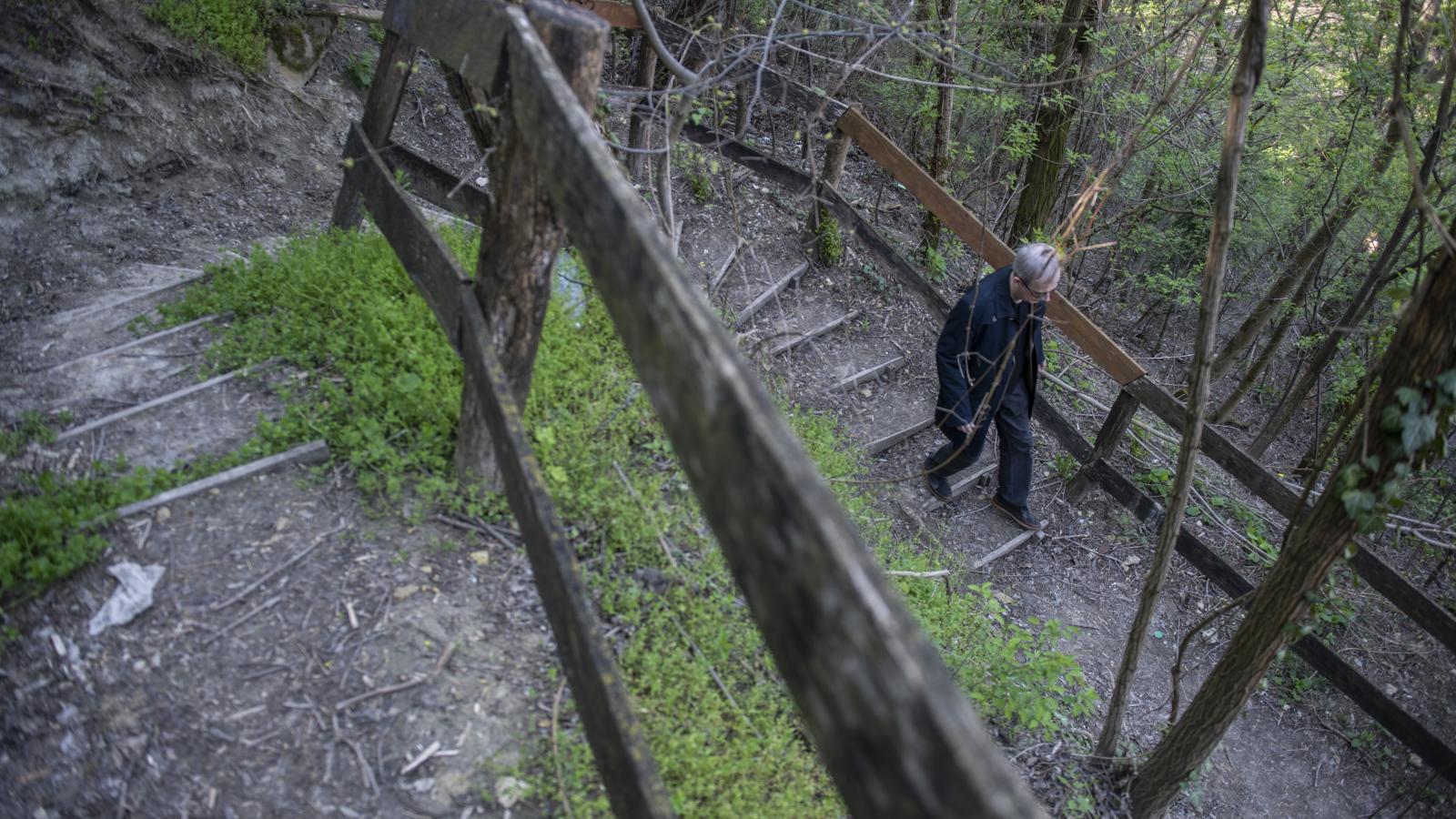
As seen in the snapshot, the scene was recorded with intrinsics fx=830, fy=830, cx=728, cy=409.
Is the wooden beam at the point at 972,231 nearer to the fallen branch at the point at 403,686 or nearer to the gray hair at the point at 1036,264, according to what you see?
the gray hair at the point at 1036,264

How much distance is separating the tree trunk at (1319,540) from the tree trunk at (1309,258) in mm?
6167

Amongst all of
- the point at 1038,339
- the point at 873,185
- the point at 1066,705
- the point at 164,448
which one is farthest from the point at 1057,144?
the point at 164,448

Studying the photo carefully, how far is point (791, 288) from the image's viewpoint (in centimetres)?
678

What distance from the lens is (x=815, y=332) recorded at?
641 cm

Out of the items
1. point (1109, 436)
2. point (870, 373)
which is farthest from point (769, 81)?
point (1109, 436)

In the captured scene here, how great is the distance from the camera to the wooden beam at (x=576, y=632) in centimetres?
174

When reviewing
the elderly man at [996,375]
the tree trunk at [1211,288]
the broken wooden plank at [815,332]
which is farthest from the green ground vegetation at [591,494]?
the broken wooden plank at [815,332]

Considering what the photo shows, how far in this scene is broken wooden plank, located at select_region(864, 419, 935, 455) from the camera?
598 centimetres

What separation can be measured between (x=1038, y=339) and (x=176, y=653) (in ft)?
16.6

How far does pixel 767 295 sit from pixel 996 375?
6.14ft

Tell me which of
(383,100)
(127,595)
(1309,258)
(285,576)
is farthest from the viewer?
(1309,258)

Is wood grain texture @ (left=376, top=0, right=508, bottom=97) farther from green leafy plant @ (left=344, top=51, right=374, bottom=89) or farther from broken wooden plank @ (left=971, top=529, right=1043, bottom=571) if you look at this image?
broken wooden plank @ (left=971, top=529, right=1043, bottom=571)

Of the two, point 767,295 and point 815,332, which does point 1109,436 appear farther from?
point 767,295

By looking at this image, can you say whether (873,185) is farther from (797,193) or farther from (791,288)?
(791,288)
